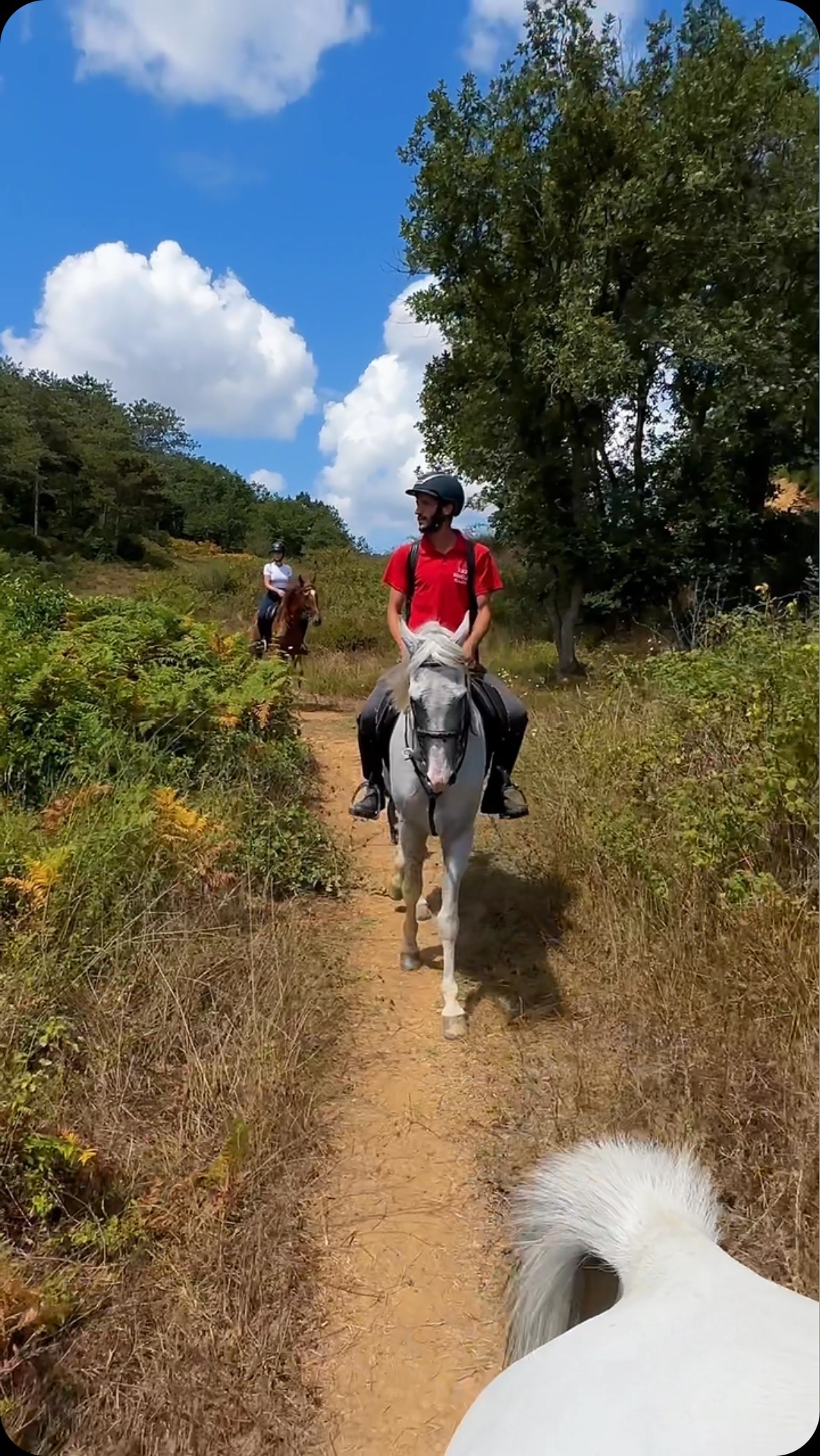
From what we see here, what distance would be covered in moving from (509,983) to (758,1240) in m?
2.27

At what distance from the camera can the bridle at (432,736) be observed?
4.02 meters

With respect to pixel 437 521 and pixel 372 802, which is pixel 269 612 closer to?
pixel 372 802

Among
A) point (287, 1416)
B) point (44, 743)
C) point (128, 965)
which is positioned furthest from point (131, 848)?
point (287, 1416)

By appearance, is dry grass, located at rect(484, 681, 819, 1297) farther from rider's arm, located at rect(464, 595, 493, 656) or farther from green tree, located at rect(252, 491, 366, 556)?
green tree, located at rect(252, 491, 366, 556)

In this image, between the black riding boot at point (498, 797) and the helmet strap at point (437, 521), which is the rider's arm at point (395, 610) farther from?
the black riding boot at point (498, 797)

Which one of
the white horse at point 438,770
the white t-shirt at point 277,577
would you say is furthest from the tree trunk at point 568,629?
the white horse at point 438,770

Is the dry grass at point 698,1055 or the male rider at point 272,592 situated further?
the male rider at point 272,592

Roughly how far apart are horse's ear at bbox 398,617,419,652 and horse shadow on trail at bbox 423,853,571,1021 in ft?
6.40

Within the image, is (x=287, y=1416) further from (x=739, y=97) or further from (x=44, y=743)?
(x=739, y=97)

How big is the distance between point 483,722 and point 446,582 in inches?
34.1

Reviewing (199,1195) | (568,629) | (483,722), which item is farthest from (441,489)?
(568,629)

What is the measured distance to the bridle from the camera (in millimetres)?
4023

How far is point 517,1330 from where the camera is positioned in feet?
6.84

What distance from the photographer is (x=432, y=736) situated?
402 centimetres
